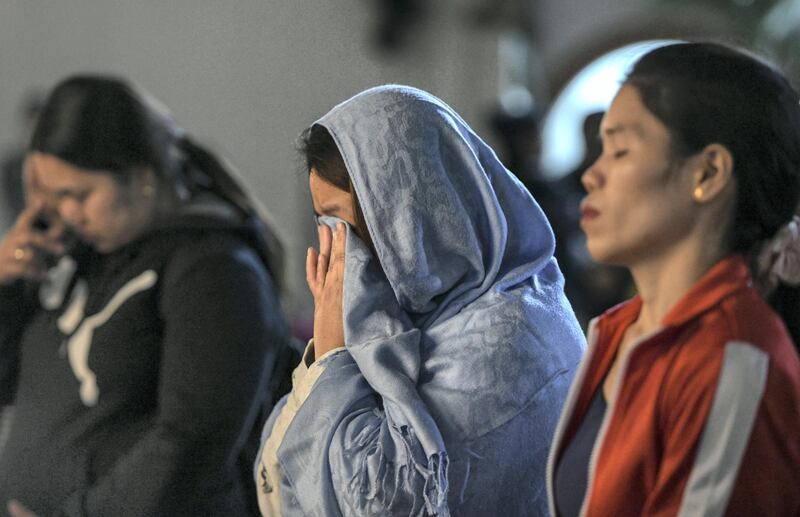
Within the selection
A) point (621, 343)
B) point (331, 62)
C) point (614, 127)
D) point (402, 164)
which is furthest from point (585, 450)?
point (331, 62)

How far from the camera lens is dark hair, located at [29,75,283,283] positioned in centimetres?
254

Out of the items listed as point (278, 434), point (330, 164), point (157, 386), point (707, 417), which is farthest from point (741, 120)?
point (157, 386)

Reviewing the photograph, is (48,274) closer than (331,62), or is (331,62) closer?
(48,274)

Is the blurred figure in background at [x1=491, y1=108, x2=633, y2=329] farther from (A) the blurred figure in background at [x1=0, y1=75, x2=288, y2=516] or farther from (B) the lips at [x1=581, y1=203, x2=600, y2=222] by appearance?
(B) the lips at [x1=581, y1=203, x2=600, y2=222]

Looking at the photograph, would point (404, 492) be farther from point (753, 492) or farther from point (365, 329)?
point (753, 492)

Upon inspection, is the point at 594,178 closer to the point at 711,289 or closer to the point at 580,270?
the point at 711,289

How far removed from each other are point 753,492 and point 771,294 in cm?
33

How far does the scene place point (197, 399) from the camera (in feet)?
7.48

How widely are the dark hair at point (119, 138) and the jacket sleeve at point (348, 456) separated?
87cm

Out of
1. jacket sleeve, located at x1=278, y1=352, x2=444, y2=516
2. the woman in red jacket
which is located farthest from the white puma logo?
the woman in red jacket

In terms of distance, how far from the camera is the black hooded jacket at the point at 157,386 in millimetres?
2279

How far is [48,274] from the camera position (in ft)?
8.90

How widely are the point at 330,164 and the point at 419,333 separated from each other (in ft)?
0.97

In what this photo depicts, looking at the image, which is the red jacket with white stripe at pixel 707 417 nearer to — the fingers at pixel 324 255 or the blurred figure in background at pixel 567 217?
the fingers at pixel 324 255
